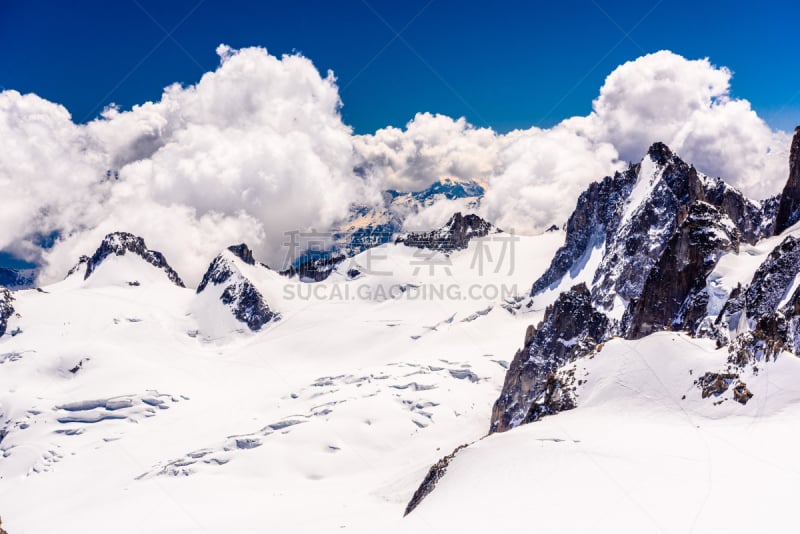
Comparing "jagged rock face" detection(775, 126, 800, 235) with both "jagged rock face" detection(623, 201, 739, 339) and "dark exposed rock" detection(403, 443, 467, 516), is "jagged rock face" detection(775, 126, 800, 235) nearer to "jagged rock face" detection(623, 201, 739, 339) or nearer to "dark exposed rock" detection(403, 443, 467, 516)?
"jagged rock face" detection(623, 201, 739, 339)

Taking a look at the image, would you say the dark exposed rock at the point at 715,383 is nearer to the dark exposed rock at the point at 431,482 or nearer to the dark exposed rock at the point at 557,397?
the dark exposed rock at the point at 557,397

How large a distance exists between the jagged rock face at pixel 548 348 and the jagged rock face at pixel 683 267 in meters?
32.6

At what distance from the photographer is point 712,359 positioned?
58906 mm

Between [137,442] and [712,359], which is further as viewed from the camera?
[137,442]

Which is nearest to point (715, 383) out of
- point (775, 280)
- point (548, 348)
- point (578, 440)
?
point (578, 440)

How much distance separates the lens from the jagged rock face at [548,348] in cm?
14375

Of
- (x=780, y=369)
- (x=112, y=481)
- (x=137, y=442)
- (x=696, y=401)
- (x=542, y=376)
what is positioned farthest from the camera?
(x=137, y=442)

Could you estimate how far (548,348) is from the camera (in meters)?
150

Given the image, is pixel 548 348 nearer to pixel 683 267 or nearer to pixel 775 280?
pixel 683 267

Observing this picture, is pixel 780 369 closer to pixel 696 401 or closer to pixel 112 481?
pixel 696 401

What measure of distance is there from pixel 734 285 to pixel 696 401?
43430mm

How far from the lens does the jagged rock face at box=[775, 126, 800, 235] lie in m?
103

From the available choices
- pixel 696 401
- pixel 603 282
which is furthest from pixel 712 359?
pixel 603 282

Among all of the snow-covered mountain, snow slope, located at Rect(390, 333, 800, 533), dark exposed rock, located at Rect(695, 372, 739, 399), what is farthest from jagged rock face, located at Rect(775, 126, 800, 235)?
dark exposed rock, located at Rect(695, 372, 739, 399)
